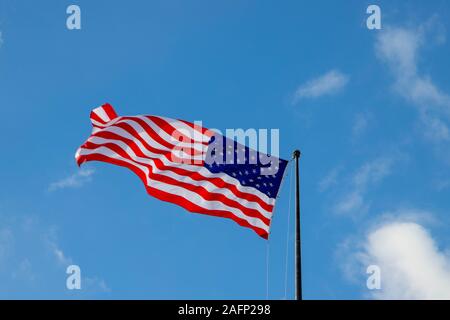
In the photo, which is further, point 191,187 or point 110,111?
point 110,111

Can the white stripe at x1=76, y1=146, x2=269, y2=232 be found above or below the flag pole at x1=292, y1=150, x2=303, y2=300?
above

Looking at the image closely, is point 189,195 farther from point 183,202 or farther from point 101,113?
point 101,113

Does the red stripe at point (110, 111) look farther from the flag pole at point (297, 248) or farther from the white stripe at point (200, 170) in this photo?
the flag pole at point (297, 248)

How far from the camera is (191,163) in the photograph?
23.2 meters

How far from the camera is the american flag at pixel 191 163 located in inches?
888

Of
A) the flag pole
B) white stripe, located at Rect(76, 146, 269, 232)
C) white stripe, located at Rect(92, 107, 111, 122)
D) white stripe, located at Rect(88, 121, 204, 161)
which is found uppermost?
white stripe, located at Rect(92, 107, 111, 122)

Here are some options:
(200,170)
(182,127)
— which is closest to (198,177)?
(200,170)

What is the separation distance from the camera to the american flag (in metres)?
22.6

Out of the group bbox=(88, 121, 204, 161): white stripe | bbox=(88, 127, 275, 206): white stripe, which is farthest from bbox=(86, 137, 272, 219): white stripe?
bbox=(88, 121, 204, 161): white stripe

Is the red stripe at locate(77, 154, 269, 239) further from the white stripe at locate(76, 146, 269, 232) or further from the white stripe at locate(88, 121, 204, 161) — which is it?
the white stripe at locate(88, 121, 204, 161)
